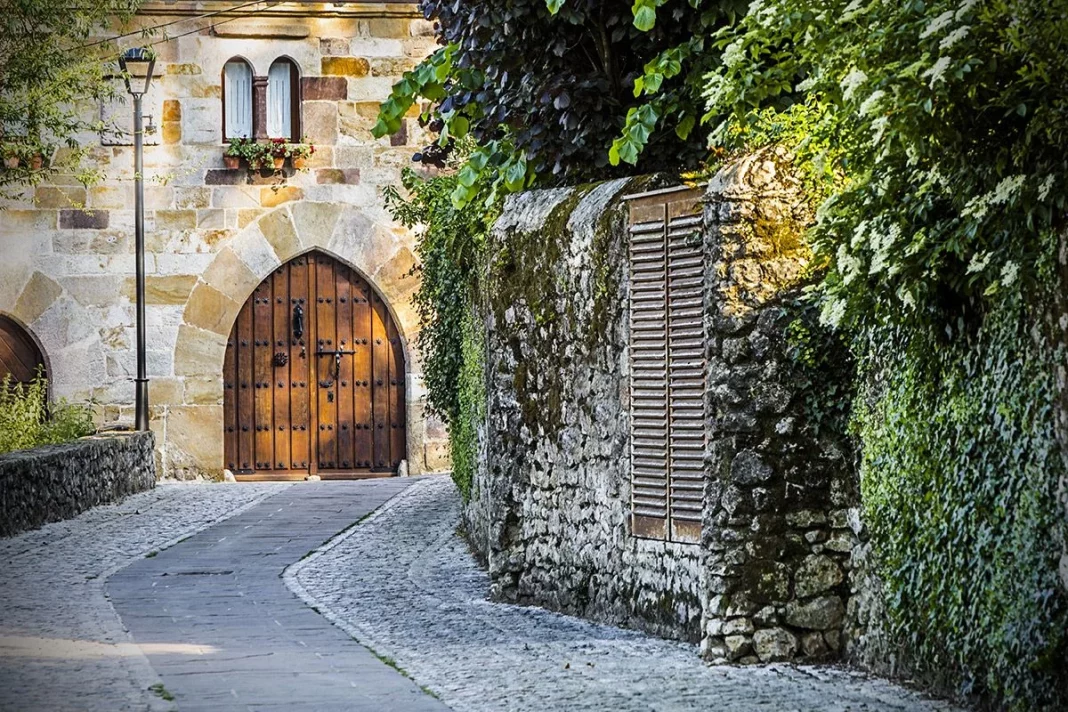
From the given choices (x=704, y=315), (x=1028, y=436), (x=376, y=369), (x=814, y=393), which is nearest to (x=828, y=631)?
(x=814, y=393)

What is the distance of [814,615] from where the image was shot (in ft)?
24.8

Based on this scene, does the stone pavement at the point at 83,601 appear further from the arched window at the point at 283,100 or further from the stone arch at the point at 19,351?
the arched window at the point at 283,100

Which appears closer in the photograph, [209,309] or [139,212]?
[139,212]

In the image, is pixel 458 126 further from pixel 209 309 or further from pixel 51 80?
pixel 209 309

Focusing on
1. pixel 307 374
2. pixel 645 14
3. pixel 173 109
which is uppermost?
pixel 173 109

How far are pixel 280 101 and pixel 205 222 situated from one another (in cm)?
165

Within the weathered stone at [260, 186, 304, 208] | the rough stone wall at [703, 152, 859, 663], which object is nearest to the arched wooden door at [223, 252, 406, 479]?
the weathered stone at [260, 186, 304, 208]

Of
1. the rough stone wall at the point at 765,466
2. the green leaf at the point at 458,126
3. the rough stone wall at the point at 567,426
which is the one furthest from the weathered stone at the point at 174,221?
the rough stone wall at the point at 765,466

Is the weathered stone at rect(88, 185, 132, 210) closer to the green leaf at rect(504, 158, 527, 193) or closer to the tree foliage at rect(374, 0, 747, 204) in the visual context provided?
the tree foliage at rect(374, 0, 747, 204)

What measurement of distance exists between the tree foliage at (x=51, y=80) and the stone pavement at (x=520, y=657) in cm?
711

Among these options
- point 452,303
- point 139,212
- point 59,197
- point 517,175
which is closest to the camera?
point 517,175

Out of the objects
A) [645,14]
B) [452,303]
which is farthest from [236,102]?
[645,14]

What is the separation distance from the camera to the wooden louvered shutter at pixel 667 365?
8180mm

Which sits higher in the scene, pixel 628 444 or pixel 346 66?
pixel 346 66
